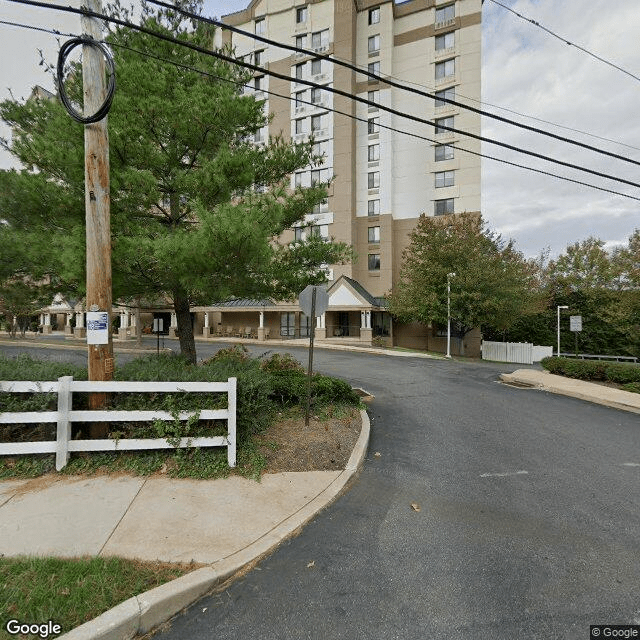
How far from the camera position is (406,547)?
3.23m

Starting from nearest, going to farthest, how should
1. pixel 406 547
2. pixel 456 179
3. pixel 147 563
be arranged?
pixel 147 563
pixel 406 547
pixel 456 179

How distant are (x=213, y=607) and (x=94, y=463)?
3.01 metres

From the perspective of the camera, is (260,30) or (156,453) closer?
(156,453)

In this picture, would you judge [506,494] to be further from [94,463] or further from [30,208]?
[30,208]

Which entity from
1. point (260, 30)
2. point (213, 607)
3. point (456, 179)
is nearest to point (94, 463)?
point (213, 607)

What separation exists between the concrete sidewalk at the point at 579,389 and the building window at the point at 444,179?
21.4m

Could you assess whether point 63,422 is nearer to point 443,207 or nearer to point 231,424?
point 231,424

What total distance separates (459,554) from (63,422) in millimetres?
5003

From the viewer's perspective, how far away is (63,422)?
4.44m

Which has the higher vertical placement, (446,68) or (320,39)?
(320,39)

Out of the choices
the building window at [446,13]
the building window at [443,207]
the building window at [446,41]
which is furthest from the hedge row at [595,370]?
the building window at [446,13]

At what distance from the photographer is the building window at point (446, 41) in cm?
2930

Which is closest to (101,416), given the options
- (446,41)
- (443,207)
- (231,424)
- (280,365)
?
(231,424)

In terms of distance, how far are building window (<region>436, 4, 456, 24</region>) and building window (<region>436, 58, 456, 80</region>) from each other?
3.93m
